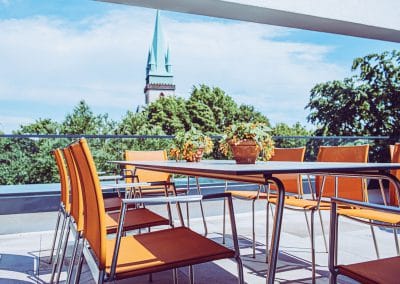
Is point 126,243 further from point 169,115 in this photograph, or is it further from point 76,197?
point 169,115

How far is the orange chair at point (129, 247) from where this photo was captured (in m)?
1.24

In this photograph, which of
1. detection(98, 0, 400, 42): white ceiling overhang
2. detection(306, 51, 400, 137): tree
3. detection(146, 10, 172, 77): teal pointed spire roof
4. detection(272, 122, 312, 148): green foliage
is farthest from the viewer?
detection(146, 10, 172, 77): teal pointed spire roof

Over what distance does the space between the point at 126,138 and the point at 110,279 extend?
3.62 metres

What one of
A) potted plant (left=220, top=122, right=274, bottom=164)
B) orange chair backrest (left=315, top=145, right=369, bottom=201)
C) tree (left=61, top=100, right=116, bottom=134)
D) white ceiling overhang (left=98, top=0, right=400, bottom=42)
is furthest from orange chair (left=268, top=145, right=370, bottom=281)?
tree (left=61, top=100, right=116, bottom=134)

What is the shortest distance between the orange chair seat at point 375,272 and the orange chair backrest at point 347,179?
1218 mm

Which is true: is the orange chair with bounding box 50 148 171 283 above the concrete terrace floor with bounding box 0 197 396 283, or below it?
above

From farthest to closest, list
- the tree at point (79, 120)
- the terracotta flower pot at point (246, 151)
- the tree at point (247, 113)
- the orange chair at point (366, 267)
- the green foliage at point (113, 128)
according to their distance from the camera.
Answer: the tree at point (247, 113), the tree at point (79, 120), the green foliage at point (113, 128), the terracotta flower pot at point (246, 151), the orange chair at point (366, 267)

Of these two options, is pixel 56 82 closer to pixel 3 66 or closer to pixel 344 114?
pixel 3 66

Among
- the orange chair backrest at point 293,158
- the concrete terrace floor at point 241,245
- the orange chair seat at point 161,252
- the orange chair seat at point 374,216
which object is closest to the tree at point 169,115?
the concrete terrace floor at point 241,245

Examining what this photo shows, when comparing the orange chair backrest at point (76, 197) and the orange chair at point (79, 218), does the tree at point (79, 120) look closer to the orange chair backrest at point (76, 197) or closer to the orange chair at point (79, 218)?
the orange chair at point (79, 218)

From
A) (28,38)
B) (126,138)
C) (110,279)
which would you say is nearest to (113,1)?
(126,138)

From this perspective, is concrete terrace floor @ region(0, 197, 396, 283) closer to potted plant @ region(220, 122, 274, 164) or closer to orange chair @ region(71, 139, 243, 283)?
potted plant @ region(220, 122, 274, 164)

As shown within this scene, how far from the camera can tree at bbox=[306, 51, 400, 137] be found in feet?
38.1

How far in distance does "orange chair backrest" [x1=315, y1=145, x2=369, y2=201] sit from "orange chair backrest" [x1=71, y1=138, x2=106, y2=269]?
1699 millimetres
